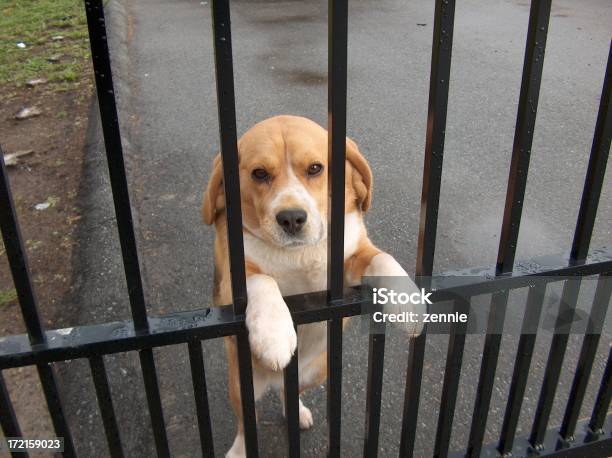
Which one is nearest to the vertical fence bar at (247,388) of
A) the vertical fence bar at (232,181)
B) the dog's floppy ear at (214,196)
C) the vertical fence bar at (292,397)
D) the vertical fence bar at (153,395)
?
the vertical fence bar at (232,181)

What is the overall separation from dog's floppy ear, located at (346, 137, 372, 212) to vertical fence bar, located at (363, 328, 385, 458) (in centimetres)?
76

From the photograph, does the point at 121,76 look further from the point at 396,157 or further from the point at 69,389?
Answer: the point at 69,389

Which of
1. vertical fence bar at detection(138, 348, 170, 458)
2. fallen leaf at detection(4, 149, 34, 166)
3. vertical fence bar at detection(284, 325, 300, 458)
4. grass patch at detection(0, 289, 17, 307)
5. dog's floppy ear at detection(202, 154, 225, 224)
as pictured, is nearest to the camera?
vertical fence bar at detection(138, 348, 170, 458)

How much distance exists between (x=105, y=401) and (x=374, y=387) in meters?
0.78

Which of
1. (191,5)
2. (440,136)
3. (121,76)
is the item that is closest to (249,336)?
(440,136)

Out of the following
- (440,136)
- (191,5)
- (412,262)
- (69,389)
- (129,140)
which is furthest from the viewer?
(191,5)

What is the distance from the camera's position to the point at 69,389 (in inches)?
106

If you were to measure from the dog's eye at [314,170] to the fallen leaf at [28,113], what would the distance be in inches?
187

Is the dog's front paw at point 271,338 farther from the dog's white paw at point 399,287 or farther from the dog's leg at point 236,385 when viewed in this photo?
the dog's leg at point 236,385

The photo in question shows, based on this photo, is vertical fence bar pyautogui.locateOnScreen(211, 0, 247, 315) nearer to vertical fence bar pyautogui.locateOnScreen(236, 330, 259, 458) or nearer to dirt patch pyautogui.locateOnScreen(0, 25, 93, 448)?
vertical fence bar pyautogui.locateOnScreen(236, 330, 259, 458)

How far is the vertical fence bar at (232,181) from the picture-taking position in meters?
1.27

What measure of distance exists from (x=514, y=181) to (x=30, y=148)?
4756 mm

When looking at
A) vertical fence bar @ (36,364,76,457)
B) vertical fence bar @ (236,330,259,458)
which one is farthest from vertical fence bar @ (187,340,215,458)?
vertical fence bar @ (36,364,76,457)

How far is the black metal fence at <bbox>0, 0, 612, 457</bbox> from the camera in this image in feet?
4.43
